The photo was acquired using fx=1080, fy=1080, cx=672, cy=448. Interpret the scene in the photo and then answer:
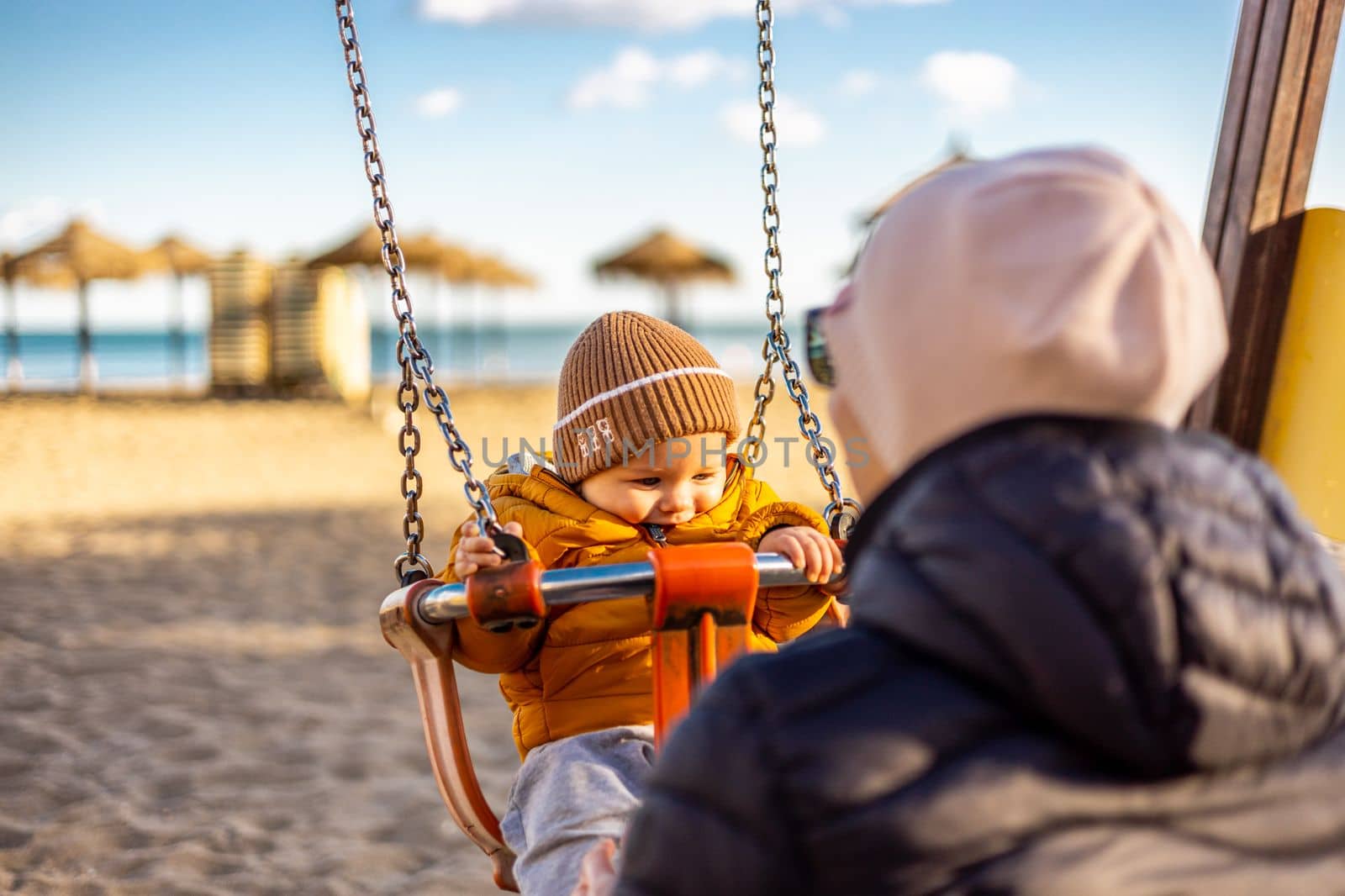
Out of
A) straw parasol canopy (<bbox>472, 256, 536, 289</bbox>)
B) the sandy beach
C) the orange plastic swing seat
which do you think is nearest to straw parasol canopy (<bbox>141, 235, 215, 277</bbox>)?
straw parasol canopy (<bbox>472, 256, 536, 289</bbox>)

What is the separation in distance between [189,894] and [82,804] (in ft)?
2.43

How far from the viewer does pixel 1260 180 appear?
2.80 metres

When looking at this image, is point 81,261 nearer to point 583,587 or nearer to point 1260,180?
point 1260,180

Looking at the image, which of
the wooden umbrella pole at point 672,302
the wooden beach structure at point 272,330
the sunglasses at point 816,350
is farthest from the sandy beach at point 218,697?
the wooden umbrella pole at point 672,302

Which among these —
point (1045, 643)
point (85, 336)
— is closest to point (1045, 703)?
point (1045, 643)

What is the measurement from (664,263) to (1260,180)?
1866 cm

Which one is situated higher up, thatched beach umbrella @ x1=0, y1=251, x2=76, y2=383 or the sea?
thatched beach umbrella @ x1=0, y1=251, x2=76, y2=383

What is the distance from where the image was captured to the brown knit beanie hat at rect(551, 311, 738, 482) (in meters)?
1.92

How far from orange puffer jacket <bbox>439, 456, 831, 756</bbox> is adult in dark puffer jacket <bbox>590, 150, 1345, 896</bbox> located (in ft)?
3.22

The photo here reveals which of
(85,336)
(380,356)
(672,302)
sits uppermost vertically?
(672,302)

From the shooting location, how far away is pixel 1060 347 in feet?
2.13

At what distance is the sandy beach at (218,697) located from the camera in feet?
9.29

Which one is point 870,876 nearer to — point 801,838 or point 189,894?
point 801,838

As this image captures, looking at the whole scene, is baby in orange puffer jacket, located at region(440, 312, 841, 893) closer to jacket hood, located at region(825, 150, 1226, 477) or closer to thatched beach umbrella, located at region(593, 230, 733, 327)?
jacket hood, located at region(825, 150, 1226, 477)
